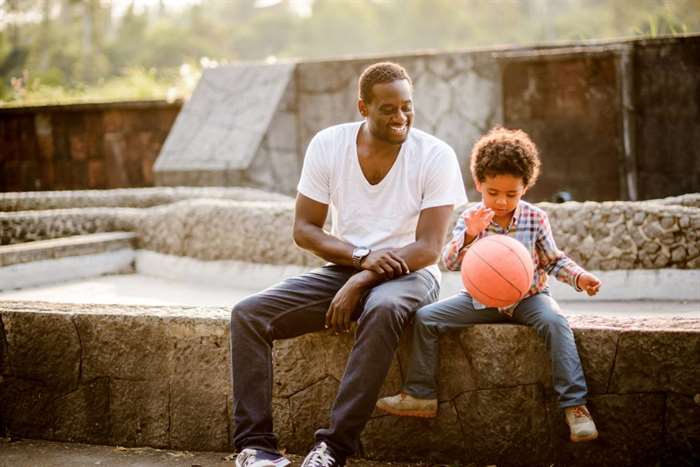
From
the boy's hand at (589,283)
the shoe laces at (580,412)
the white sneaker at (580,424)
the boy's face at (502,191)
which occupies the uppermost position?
the boy's face at (502,191)

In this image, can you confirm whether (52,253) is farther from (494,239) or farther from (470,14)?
(470,14)

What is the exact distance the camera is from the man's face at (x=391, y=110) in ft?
11.8

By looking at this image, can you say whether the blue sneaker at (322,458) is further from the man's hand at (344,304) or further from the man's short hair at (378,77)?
the man's short hair at (378,77)

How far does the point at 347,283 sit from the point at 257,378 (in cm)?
49

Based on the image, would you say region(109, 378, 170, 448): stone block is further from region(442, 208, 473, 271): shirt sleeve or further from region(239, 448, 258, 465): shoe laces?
region(442, 208, 473, 271): shirt sleeve

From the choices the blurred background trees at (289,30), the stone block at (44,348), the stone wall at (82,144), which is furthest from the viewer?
the blurred background trees at (289,30)

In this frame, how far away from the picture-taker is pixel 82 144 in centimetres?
1102

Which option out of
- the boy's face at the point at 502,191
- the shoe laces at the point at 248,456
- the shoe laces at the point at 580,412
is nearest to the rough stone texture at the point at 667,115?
the boy's face at the point at 502,191

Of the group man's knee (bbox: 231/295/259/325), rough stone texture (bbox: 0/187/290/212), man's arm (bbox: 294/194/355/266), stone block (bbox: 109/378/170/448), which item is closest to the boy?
man's arm (bbox: 294/194/355/266)

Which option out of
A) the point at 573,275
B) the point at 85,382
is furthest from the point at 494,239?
the point at 85,382

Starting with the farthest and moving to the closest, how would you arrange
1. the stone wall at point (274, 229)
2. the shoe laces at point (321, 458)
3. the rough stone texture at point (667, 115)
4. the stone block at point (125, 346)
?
1. the rough stone texture at point (667, 115)
2. the stone wall at point (274, 229)
3. the stone block at point (125, 346)
4. the shoe laces at point (321, 458)

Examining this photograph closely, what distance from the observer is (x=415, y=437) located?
11.5 feet

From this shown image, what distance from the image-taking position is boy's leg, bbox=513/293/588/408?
3180 mm

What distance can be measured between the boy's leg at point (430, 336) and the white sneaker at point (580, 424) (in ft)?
1.59
